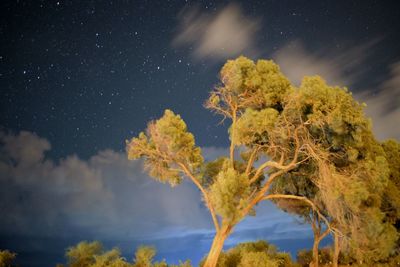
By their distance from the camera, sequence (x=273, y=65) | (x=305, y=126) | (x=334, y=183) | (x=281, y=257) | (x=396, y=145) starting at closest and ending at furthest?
(x=334, y=183), (x=305, y=126), (x=273, y=65), (x=281, y=257), (x=396, y=145)

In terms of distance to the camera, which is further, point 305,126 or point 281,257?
point 281,257

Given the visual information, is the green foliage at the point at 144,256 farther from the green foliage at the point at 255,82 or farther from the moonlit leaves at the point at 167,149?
the green foliage at the point at 255,82

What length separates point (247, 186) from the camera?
14.7 m

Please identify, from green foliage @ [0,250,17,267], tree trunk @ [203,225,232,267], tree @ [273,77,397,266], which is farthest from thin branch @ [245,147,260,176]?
green foliage @ [0,250,17,267]

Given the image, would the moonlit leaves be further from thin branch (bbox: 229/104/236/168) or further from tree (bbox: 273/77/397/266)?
tree (bbox: 273/77/397/266)

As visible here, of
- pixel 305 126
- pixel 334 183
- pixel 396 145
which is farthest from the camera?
pixel 396 145

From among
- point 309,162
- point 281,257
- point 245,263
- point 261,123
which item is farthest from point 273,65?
point 281,257

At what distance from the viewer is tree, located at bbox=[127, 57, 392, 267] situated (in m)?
14.0

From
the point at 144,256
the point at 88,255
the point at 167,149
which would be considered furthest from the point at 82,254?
the point at 167,149

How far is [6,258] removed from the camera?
47.1 feet

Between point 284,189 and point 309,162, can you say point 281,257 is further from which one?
point 309,162

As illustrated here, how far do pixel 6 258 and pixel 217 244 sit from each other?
945 centimetres

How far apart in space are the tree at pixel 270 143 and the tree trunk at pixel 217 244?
0.04m

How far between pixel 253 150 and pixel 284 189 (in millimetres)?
4872
